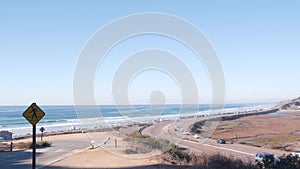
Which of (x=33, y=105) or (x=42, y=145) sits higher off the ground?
(x=33, y=105)

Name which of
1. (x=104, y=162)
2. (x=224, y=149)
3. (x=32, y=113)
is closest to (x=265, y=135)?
(x=224, y=149)

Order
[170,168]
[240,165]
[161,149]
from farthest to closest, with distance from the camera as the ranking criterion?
1. [161,149]
2. [170,168]
3. [240,165]

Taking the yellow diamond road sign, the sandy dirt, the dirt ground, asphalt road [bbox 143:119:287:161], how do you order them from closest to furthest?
the yellow diamond road sign
the sandy dirt
asphalt road [bbox 143:119:287:161]
the dirt ground

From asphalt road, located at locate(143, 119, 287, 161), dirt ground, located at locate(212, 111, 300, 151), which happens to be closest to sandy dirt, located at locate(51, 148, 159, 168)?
asphalt road, located at locate(143, 119, 287, 161)

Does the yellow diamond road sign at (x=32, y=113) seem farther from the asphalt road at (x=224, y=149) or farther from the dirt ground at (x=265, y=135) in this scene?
the dirt ground at (x=265, y=135)

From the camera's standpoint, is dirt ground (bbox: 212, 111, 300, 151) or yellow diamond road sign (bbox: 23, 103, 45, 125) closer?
yellow diamond road sign (bbox: 23, 103, 45, 125)

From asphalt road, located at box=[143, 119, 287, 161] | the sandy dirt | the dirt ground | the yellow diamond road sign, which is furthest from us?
the dirt ground

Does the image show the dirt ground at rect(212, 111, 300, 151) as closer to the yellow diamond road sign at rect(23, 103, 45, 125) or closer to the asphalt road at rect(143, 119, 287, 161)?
the asphalt road at rect(143, 119, 287, 161)

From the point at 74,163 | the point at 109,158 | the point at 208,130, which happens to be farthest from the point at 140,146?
the point at 208,130

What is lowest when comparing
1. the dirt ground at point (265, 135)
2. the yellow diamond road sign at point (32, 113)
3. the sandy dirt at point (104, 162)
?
the dirt ground at point (265, 135)

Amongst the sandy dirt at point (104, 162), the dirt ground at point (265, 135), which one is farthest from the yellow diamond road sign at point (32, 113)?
the dirt ground at point (265, 135)

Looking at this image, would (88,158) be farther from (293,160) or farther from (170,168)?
(293,160)
